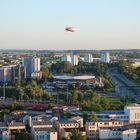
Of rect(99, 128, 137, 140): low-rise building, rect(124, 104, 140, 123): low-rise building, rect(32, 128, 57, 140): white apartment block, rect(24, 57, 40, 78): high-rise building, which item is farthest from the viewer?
rect(24, 57, 40, 78): high-rise building

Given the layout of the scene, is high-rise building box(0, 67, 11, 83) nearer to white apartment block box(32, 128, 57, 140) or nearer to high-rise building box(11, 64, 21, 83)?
high-rise building box(11, 64, 21, 83)

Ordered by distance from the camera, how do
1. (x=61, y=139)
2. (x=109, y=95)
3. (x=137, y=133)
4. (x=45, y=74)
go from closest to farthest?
(x=61, y=139), (x=137, y=133), (x=109, y=95), (x=45, y=74)

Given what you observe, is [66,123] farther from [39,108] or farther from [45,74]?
[45,74]

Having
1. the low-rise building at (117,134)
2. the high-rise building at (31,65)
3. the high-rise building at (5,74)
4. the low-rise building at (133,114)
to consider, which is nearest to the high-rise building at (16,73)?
the high-rise building at (5,74)

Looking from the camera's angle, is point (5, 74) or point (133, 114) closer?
point (133, 114)

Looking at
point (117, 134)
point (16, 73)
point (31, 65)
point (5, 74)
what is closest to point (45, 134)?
point (117, 134)

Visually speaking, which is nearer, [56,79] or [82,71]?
[56,79]

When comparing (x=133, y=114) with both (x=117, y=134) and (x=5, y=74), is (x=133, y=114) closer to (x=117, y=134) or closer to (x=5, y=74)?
(x=117, y=134)

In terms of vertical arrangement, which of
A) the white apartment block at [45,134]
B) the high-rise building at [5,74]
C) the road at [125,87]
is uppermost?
the high-rise building at [5,74]

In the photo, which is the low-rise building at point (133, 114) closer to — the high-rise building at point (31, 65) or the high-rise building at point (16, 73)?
the high-rise building at point (16, 73)

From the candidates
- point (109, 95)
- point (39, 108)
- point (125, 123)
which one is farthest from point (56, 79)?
point (125, 123)

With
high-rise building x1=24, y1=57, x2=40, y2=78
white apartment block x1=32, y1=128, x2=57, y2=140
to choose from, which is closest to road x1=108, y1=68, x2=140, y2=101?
high-rise building x1=24, y1=57, x2=40, y2=78
